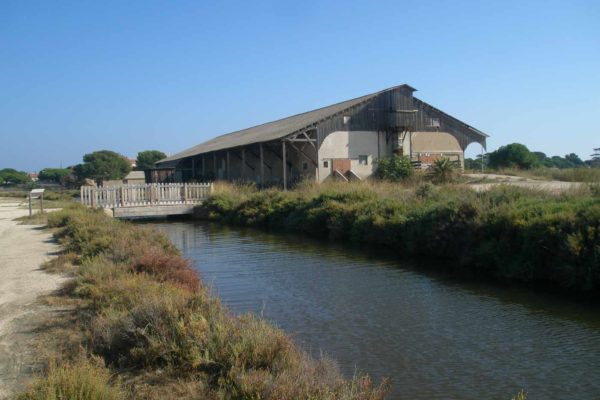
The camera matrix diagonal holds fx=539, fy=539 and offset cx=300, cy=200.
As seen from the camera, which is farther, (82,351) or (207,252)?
(207,252)

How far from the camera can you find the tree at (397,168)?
120ft

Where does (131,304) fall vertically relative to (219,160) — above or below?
below

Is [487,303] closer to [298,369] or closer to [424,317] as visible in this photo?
[424,317]

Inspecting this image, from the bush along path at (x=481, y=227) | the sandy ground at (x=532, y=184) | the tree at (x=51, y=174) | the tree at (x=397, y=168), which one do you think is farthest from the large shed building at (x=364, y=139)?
the tree at (x=51, y=174)

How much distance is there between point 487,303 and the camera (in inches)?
425

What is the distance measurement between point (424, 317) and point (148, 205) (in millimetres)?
26103

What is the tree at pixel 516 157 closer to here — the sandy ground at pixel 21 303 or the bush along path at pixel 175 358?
the sandy ground at pixel 21 303

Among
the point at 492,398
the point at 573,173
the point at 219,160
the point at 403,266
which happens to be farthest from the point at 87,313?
the point at 219,160

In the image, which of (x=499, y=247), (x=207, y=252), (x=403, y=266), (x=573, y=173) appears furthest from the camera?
(x=573, y=173)

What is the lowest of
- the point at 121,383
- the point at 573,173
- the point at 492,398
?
the point at 492,398

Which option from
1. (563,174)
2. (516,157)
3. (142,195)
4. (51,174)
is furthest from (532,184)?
(51,174)

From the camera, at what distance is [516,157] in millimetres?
48844

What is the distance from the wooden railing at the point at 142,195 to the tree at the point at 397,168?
12.1 metres

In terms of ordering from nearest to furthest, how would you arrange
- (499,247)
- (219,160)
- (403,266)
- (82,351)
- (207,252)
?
(82,351)
(499,247)
(403,266)
(207,252)
(219,160)
